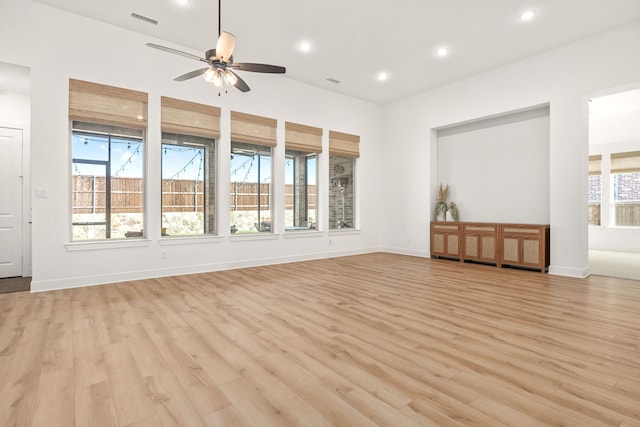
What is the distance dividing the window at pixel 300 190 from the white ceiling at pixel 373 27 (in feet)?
5.96

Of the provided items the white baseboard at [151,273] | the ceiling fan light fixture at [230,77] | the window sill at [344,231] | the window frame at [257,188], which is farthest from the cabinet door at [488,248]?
the ceiling fan light fixture at [230,77]

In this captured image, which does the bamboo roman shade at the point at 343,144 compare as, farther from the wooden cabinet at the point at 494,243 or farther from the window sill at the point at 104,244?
the window sill at the point at 104,244

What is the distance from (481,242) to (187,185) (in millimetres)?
5610

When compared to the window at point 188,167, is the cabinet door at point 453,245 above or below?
below

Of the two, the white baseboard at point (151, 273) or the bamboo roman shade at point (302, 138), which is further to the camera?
the bamboo roman shade at point (302, 138)

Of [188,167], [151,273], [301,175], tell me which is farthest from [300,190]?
[151,273]

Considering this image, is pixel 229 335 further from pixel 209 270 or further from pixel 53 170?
pixel 53 170

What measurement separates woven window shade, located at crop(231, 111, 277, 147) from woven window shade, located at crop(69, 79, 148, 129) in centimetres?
150

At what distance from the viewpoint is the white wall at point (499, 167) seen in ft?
19.7

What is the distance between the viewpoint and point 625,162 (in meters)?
8.34

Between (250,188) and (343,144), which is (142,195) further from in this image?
(343,144)

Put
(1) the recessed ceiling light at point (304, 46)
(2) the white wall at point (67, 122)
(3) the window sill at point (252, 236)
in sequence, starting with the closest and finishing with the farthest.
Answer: (2) the white wall at point (67, 122), (1) the recessed ceiling light at point (304, 46), (3) the window sill at point (252, 236)

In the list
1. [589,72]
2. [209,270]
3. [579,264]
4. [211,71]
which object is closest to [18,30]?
[211,71]

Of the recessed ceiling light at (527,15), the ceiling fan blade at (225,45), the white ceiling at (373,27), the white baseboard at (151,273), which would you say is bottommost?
the white baseboard at (151,273)
